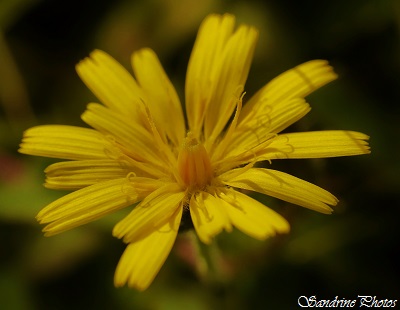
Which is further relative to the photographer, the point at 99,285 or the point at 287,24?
the point at 287,24

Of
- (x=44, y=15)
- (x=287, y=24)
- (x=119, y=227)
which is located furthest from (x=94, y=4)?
(x=119, y=227)

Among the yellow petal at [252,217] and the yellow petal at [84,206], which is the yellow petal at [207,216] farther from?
the yellow petal at [84,206]

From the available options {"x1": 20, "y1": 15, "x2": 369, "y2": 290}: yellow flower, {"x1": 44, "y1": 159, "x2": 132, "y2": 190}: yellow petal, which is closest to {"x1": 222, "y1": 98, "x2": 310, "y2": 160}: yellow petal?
{"x1": 20, "y1": 15, "x2": 369, "y2": 290}: yellow flower

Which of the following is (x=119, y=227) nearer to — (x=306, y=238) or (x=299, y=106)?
(x=299, y=106)

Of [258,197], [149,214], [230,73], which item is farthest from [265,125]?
[149,214]

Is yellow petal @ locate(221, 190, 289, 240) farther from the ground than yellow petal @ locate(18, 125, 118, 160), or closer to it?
closer to it

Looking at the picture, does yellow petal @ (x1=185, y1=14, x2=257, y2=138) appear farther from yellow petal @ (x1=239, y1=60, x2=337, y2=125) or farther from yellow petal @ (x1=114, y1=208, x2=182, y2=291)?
yellow petal @ (x1=114, y1=208, x2=182, y2=291)

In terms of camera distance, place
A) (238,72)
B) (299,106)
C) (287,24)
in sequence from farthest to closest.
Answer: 1. (287,24)
2. (238,72)
3. (299,106)
